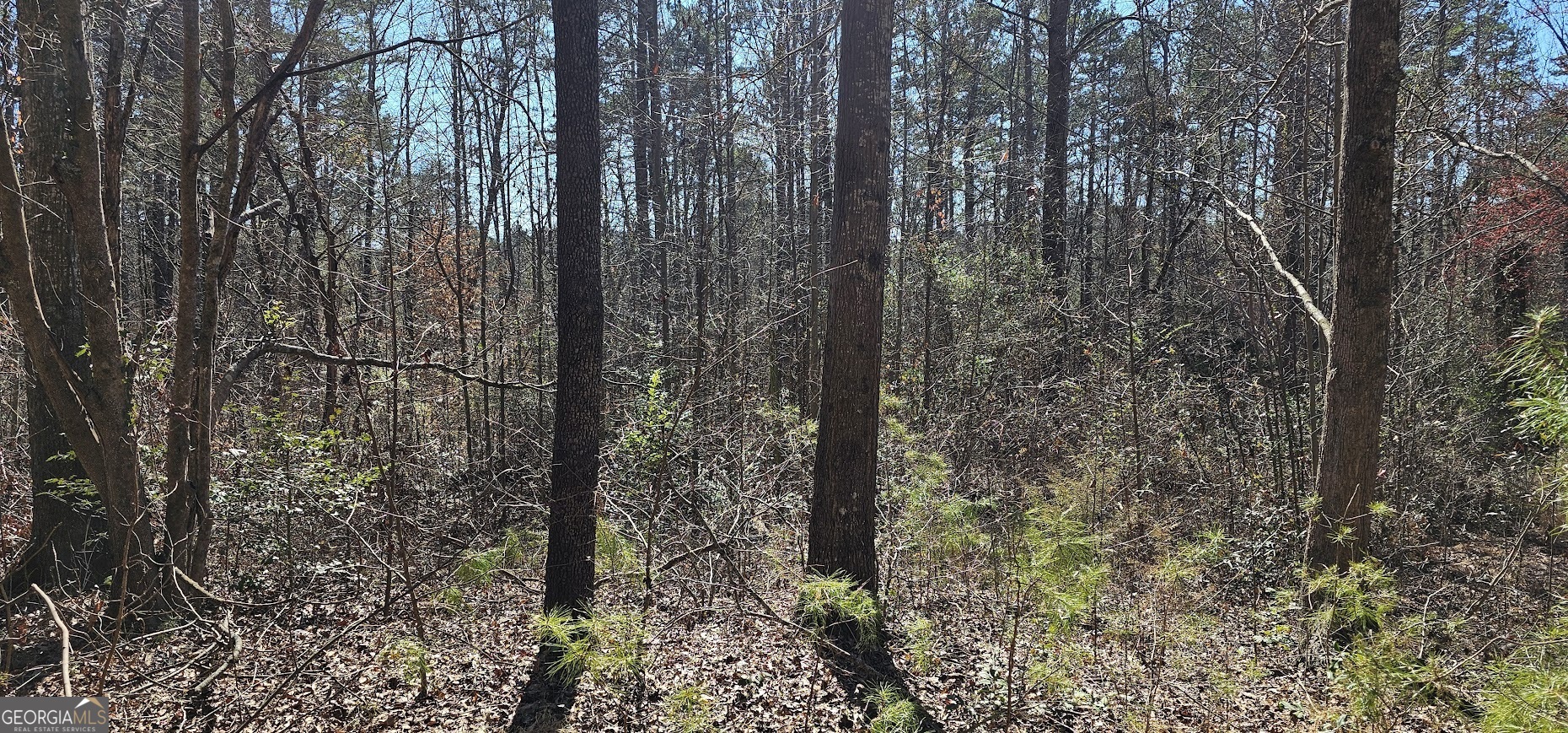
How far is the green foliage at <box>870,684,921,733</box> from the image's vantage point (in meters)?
3.87

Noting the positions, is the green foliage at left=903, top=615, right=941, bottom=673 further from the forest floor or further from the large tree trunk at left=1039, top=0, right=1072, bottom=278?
the large tree trunk at left=1039, top=0, right=1072, bottom=278

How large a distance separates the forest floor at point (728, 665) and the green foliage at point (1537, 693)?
1270 mm

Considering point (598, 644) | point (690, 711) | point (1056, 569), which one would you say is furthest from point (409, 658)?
point (1056, 569)

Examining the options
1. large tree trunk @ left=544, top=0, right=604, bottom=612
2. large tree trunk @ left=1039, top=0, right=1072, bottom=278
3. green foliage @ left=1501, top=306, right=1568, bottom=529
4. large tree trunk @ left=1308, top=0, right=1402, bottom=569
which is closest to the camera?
green foliage @ left=1501, top=306, right=1568, bottom=529

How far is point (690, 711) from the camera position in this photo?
4.08 metres

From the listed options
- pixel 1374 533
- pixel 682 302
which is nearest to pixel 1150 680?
pixel 1374 533

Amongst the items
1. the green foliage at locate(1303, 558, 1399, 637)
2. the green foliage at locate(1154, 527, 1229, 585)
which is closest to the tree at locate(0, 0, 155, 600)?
the green foliage at locate(1303, 558, 1399, 637)

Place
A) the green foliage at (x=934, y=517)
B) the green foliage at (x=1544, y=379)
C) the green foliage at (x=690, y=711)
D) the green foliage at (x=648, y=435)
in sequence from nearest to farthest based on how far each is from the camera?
the green foliage at (x=1544, y=379), the green foliage at (x=690, y=711), the green foliage at (x=934, y=517), the green foliage at (x=648, y=435)

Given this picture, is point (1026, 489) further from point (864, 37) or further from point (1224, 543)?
point (864, 37)

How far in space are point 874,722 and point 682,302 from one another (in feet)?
31.7

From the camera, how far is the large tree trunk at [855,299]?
5004 mm

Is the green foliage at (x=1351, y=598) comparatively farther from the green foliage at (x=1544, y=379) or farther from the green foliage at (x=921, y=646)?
the green foliage at (x=921, y=646)

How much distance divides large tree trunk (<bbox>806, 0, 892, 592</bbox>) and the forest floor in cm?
76

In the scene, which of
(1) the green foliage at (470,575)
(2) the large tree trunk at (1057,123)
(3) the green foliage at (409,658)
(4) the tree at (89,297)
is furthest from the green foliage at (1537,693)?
(2) the large tree trunk at (1057,123)
